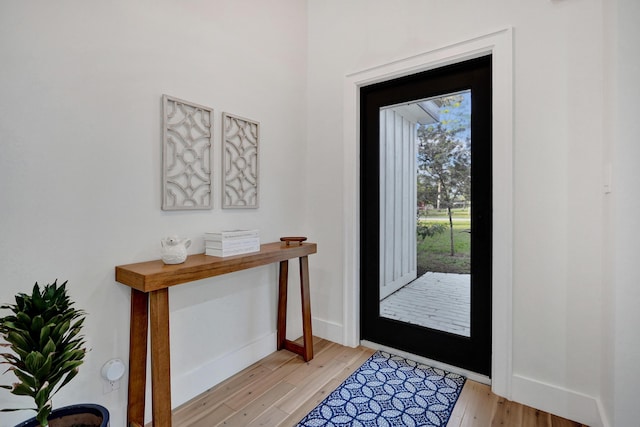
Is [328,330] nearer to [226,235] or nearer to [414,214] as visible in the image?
[414,214]

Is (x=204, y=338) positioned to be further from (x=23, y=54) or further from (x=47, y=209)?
(x=23, y=54)

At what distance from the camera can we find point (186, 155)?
69.4 inches

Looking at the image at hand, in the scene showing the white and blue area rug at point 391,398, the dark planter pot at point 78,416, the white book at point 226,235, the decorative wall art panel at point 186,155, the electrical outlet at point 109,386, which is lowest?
the white and blue area rug at point 391,398

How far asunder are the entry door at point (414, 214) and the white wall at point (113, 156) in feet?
2.79

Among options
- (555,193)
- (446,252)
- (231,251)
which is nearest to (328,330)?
(446,252)

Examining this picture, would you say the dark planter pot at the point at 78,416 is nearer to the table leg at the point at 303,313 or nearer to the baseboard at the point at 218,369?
the baseboard at the point at 218,369

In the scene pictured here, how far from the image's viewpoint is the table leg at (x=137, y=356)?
150cm

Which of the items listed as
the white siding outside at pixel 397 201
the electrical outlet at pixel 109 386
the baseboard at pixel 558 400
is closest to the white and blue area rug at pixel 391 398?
the baseboard at pixel 558 400

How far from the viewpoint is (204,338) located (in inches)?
74.2

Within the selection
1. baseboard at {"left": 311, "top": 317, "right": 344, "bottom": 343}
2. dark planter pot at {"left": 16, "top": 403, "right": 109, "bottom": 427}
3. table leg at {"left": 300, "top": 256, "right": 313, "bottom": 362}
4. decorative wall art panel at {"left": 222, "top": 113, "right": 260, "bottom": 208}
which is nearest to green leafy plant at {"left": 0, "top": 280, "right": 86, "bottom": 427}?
dark planter pot at {"left": 16, "top": 403, "right": 109, "bottom": 427}

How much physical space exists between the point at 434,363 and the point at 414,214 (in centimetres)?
105

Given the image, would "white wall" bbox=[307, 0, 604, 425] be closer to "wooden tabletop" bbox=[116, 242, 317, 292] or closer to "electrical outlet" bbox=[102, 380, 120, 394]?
"wooden tabletop" bbox=[116, 242, 317, 292]

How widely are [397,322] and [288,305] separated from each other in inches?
33.8

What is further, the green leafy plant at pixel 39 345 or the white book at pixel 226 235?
the white book at pixel 226 235
